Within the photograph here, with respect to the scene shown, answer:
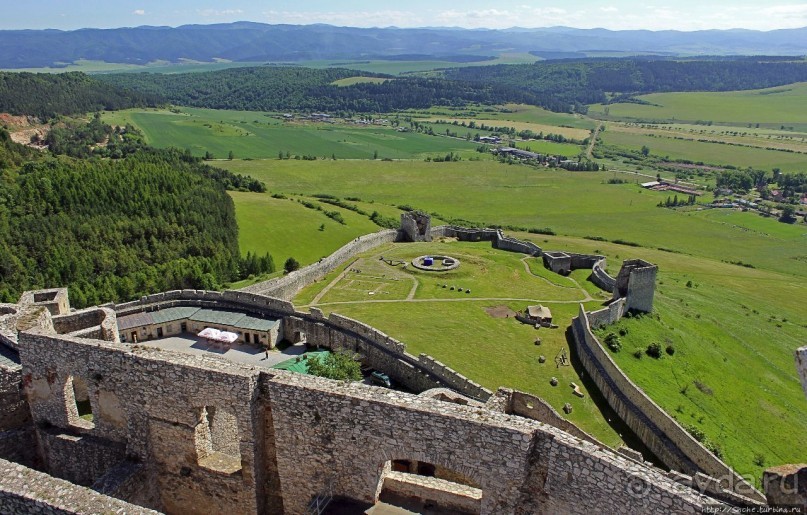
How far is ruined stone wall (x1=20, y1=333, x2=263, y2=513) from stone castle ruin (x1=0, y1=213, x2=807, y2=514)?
53 millimetres

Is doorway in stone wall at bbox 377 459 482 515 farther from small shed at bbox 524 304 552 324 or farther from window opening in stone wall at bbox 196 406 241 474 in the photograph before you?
small shed at bbox 524 304 552 324

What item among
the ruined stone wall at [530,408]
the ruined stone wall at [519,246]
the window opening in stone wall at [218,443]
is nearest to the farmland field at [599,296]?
the ruined stone wall at [519,246]

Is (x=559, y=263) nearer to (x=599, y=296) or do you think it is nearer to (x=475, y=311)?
(x=599, y=296)

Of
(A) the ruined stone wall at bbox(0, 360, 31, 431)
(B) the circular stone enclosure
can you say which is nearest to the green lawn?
(B) the circular stone enclosure

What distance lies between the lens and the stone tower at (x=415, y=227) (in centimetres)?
8450

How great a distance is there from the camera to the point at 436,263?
69.8 metres

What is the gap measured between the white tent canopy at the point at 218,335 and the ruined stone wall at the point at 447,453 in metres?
26.1

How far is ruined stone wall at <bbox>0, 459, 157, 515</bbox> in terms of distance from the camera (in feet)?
53.1

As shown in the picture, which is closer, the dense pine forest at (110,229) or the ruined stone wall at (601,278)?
the dense pine forest at (110,229)

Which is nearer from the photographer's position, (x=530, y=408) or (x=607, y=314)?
(x=530, y=408)

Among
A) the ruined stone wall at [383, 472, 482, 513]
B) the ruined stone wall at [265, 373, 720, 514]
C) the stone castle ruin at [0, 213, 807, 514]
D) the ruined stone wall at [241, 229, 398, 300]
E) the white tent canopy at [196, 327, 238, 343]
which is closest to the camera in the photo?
the ruined stone wall at [265, 373, 720, 514]

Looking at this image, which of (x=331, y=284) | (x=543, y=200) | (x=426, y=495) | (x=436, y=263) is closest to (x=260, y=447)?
(x=426, y=495)

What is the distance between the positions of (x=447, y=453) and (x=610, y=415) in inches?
1011

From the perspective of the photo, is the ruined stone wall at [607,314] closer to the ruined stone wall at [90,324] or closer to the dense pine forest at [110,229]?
the ruined stone wall at [90,324]
